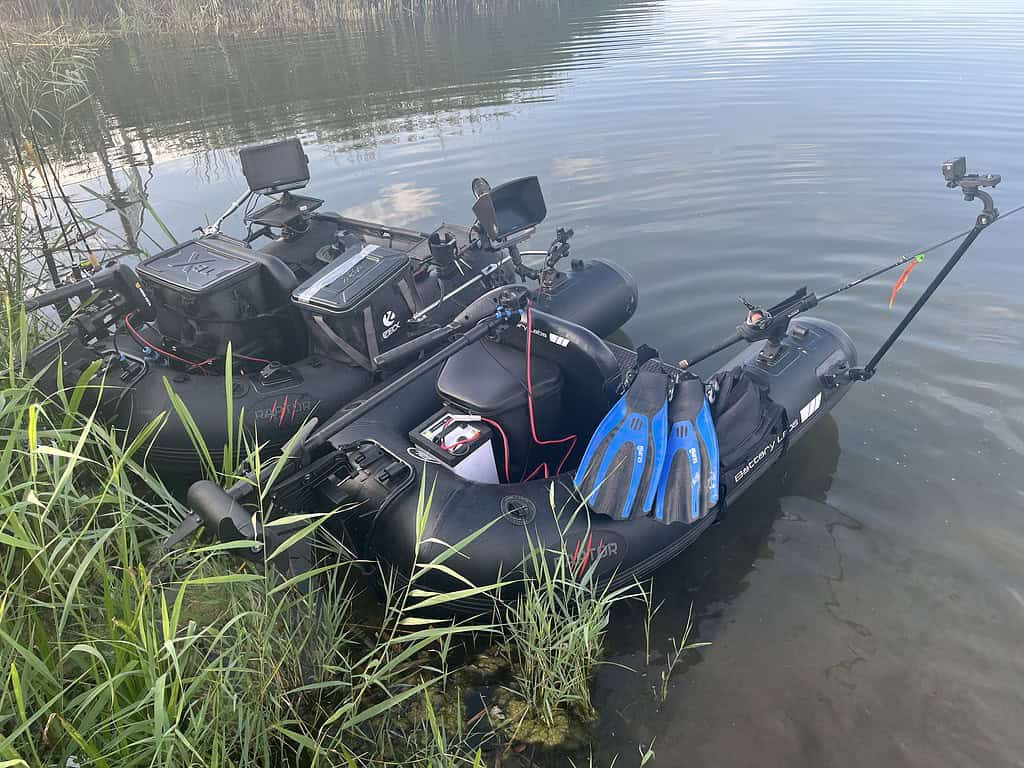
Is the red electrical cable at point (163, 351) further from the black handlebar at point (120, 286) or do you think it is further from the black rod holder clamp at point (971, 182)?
the black rod holder clamp at point (971, 182)

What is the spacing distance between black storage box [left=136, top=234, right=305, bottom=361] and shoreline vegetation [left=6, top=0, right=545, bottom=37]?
1183 centimetres

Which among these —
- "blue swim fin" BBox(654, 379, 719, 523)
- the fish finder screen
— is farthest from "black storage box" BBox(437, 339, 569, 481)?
the fish finder screen

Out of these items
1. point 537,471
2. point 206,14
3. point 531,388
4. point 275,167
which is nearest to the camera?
point 531,388

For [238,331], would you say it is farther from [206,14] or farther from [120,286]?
[206,14]

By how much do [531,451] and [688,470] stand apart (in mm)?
806

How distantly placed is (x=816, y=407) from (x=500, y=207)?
87.3 inches

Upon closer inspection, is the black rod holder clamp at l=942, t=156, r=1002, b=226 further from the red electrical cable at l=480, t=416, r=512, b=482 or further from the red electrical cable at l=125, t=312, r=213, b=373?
the red electrical cable at l=125, t=312, r=213, b=373

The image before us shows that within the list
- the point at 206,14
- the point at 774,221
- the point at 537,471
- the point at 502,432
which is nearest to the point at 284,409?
the point at 502,432

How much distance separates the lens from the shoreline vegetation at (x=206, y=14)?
502 inches

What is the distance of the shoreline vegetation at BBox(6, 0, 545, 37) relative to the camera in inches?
502

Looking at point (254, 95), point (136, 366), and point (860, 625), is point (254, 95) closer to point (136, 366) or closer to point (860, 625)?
point (136, 366)

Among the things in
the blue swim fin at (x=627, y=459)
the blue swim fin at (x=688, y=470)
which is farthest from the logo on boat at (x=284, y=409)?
the blue swim fin at (x=688, y=470)

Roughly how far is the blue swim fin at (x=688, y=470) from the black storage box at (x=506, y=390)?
60 centimetres

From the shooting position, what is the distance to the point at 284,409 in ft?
12.0
